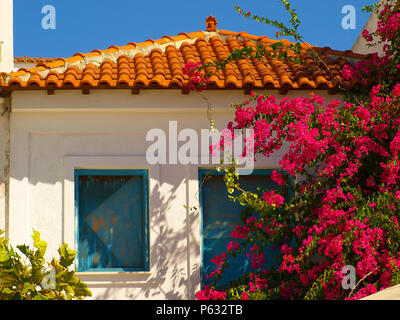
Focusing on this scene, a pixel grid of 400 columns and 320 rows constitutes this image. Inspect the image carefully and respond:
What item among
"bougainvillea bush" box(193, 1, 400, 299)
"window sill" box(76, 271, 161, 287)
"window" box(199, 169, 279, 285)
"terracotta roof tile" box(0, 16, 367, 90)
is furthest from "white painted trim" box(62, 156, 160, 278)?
"bougainvillea bush" box(193, 1, 400, 299)

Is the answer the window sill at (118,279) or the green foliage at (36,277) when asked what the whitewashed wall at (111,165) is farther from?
the green foliage at (36,277)

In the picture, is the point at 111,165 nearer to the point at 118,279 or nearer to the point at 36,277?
the point at 118,279

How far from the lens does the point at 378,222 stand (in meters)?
8.67

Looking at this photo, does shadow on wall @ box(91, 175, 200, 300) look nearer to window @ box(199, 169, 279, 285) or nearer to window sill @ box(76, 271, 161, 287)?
window sill @ box(76, 271, 161, 287)

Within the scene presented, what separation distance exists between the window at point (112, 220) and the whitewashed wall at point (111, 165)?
15 cm

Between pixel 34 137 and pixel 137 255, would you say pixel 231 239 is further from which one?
pixel 34 137

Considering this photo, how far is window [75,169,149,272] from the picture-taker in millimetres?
9984

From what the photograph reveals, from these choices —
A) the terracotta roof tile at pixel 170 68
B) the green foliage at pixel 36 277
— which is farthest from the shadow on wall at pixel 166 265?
the terracotta roof tile at pixel 170 68

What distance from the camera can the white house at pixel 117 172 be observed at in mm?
9844

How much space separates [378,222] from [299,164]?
1.25 m

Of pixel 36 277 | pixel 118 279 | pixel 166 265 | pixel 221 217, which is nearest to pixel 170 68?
pixel 221 217

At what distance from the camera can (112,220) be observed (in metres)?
10.1

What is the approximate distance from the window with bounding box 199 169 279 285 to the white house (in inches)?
1.2
